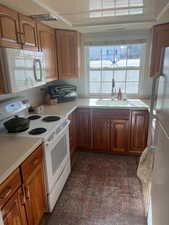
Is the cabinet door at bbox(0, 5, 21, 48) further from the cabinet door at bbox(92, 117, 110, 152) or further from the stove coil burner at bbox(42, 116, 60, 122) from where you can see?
the cabinet door at bbox(92, 117, 110, 152)

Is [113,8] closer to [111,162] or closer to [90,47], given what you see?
[90,47]

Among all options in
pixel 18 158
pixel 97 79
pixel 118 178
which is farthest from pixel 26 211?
pixel 97 79

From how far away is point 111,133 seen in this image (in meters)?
2.89

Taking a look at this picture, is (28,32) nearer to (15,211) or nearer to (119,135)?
(15,211)

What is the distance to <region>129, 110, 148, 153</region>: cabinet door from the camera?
2705mm

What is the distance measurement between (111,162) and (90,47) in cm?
→ 214

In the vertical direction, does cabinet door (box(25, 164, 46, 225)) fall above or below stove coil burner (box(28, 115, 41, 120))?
below

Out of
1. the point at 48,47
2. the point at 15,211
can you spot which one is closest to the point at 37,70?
the point at 48,47

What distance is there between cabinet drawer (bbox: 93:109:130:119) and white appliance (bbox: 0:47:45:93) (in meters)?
1.19

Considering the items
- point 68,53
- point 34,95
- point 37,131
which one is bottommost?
point 37,131

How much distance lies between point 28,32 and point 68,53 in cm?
99

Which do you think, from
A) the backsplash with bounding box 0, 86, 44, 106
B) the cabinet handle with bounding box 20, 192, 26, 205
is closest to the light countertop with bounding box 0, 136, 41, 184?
the cabinet handle with bounding box 20, 192, 26, 205

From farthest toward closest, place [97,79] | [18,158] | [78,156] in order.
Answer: [97,79] < [78,156] < [18,158]

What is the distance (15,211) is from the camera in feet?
4.15
